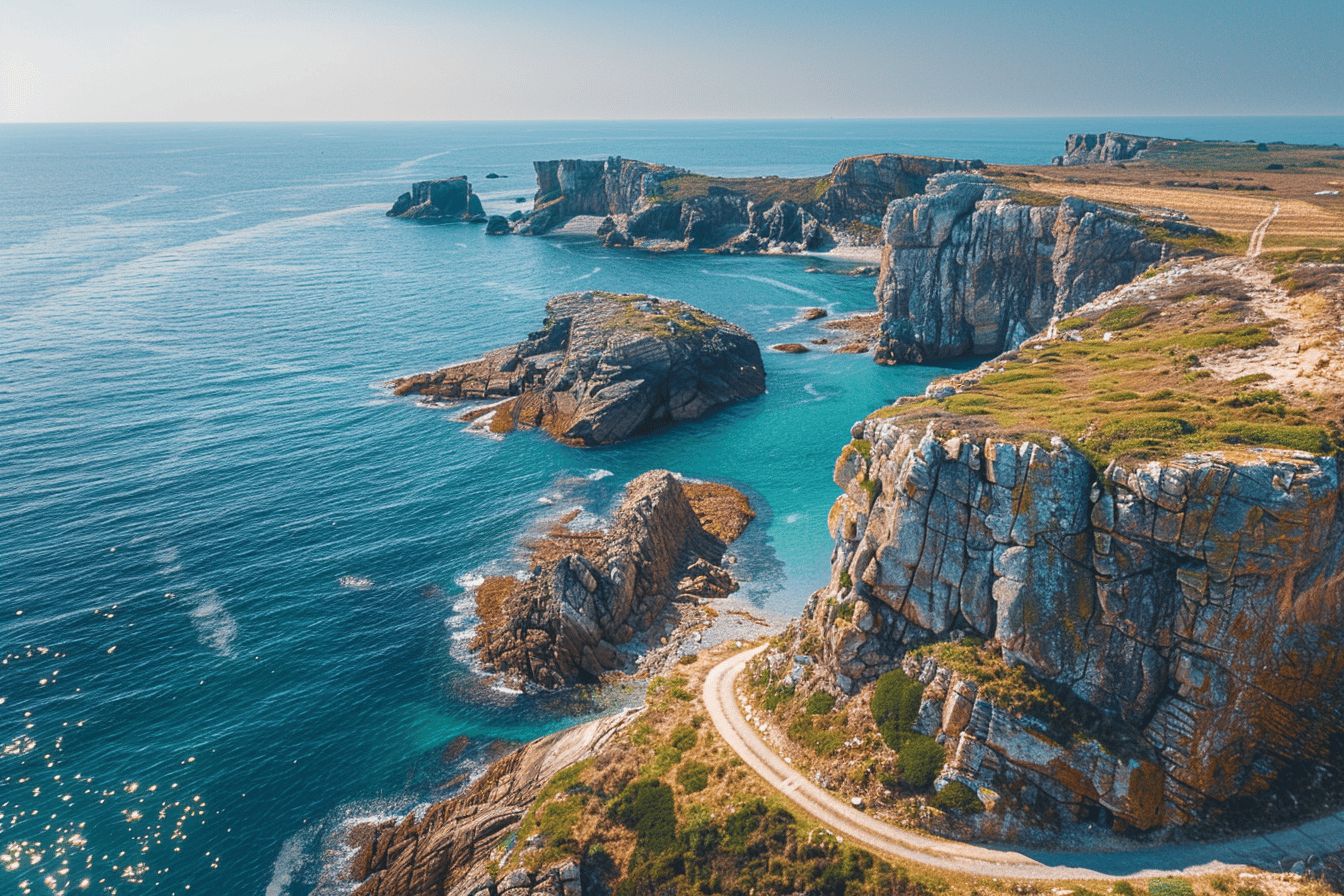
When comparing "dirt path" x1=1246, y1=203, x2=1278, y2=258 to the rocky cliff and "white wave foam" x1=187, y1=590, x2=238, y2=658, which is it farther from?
"white wave foam" x1=187, y1=590, x2=238, y2=658

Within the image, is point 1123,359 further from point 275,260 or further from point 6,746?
point 275,260

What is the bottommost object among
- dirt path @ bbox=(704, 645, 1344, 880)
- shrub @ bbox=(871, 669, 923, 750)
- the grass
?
dirt path @ bbox=(704, 645, 1344, 880)

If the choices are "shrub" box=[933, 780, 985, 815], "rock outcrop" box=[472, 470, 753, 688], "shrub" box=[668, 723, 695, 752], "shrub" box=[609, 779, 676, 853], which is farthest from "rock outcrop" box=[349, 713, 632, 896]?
"shrub" box=[933, 780, 985, 815]

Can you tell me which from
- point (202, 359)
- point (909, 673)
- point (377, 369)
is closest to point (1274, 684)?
point (909, 673)

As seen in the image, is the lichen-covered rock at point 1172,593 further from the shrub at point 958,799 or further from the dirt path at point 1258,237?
the dirt path at point 1258,237

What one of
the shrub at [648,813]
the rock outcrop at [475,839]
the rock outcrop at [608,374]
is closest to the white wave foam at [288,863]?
the rock outcrop at [475,839]

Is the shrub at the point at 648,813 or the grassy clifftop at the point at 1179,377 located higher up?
the grassy clifftop at the point at 1179,377
